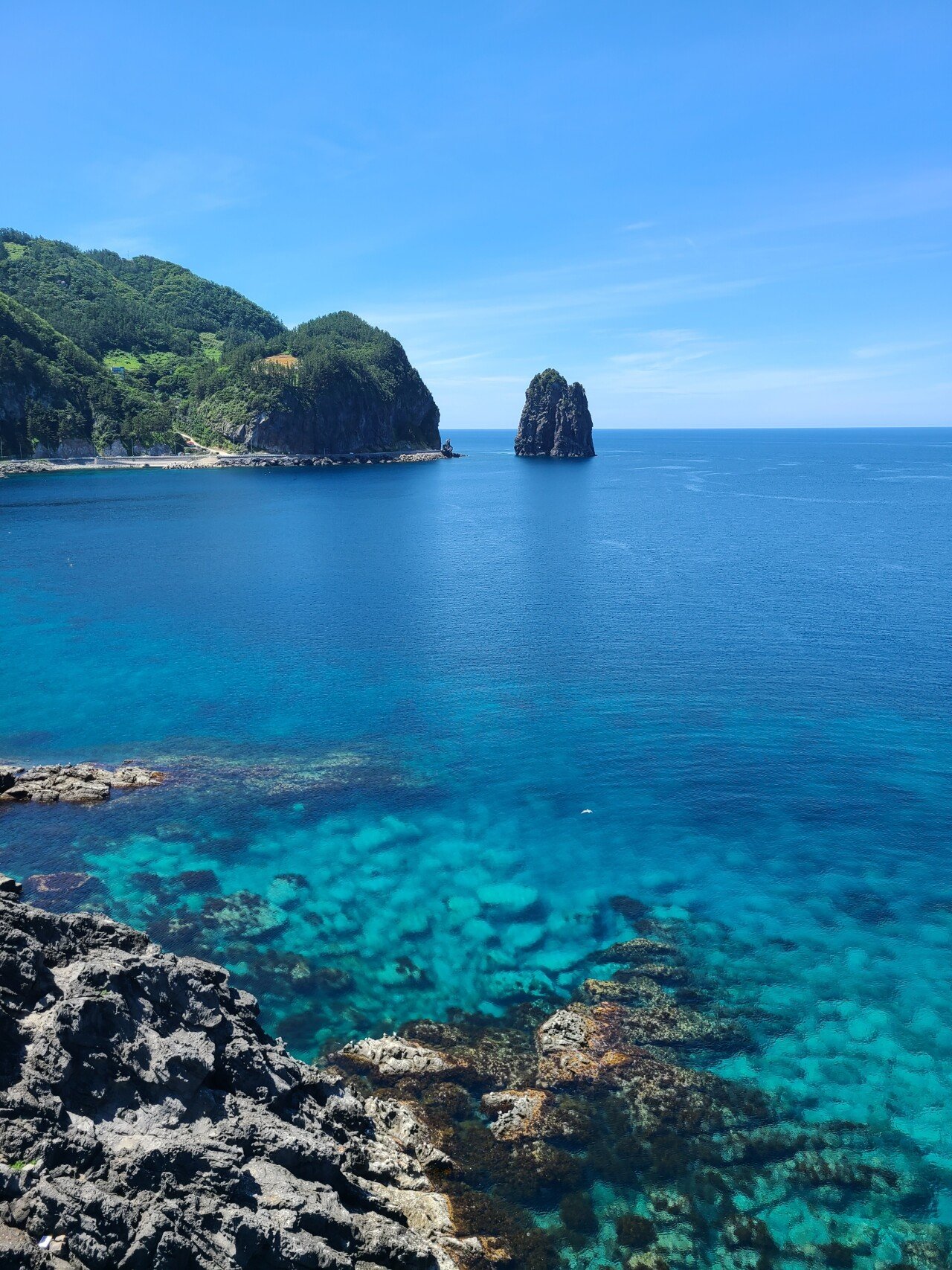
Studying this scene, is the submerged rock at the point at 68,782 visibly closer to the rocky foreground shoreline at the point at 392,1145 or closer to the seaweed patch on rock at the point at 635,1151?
the rocky foreground shoreline at the point at 392,1145

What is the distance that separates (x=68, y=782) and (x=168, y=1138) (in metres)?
39.9

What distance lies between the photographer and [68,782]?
5681 cm

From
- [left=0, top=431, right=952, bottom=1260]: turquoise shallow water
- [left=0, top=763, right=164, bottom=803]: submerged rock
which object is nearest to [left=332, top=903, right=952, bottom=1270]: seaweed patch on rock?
[left=0, top=431, right=952, bottom=1260]: turquoise shallow water

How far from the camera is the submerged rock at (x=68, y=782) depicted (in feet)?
183

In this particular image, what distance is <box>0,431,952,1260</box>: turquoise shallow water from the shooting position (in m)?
39.5

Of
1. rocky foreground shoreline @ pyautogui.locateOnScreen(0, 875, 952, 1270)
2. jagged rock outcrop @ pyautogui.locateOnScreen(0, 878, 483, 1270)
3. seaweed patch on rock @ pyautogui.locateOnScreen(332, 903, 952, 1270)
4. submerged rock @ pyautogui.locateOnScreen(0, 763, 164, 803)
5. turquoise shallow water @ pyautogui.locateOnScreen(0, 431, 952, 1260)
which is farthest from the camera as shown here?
submerged rock @ pyautogui.locateOnScreen(0, 763, 164, 803)

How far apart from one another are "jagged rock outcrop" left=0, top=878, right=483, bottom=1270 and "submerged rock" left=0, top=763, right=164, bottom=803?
29084mm

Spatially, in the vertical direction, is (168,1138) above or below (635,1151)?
above

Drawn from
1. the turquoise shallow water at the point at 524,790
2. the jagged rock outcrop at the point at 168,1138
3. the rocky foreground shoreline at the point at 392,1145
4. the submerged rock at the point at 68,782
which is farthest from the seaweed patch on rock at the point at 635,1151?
the submerged rock at the point at 68,782

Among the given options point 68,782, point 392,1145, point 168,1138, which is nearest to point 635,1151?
point 392,1145

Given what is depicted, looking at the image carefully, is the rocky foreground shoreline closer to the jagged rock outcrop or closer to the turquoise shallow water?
the jagged rock outcrop

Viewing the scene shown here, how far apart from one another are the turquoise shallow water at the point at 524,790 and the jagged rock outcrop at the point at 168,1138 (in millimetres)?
8549

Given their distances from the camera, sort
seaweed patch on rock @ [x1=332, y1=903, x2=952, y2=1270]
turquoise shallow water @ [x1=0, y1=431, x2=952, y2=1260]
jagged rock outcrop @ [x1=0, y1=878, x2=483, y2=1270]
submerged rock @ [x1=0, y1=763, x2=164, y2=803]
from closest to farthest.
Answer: jagged rock outcrop @ [x1=0, y1=878, x2=483, y2=1270] → seaweed patch on rock @ [x1=332, y1=903, x2=952, y2=1270] → turquoise shallow water @ [x1=0, y1=431, x2=952, y2=1260] → submerged rock @ [x1=0, y1=763, x2=164, y2=803]

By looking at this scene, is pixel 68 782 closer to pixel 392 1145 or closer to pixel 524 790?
pixel 524 790
